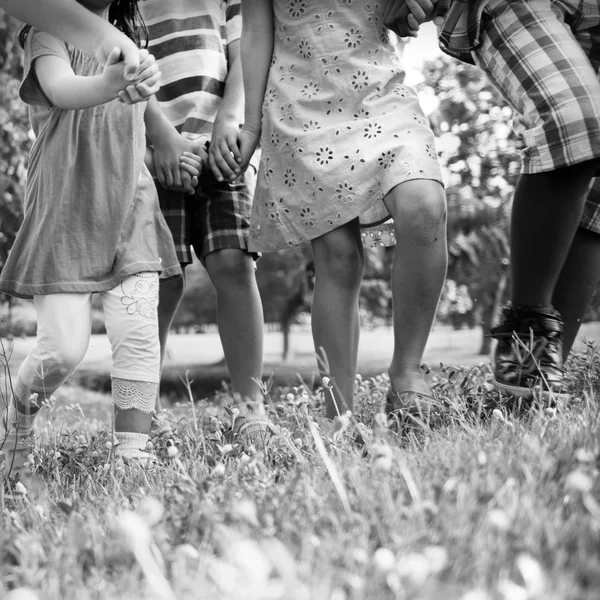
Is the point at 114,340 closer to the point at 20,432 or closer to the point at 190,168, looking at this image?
the point at 20,432

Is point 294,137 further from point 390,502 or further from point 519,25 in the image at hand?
point 390,502

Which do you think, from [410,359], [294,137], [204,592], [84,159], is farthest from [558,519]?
[84,159]

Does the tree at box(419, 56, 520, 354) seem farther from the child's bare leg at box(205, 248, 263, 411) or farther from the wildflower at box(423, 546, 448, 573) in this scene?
the wildflower at box(423, 546, 448, 573)

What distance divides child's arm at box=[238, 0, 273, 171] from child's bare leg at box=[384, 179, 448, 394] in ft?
2.18

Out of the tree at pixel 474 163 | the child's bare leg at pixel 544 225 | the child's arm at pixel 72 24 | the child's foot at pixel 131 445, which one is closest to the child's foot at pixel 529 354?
the child's bare leg at pixel 544 225

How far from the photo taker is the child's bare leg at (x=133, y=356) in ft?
8.53

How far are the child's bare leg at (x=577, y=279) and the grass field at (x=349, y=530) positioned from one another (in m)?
1.04

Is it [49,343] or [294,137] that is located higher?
[294,137]

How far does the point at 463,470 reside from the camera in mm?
1602

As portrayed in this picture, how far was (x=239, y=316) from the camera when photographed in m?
3.27

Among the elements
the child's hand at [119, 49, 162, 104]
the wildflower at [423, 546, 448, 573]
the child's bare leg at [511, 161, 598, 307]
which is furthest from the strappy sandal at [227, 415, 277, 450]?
the wildflower at [423, 546, 448, 573]

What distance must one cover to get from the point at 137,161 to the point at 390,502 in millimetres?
1830

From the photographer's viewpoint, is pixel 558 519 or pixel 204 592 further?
pixel 558 519

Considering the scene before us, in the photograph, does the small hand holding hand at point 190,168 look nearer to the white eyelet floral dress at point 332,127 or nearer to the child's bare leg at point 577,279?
the white eyelet floral dress at point 332,127
